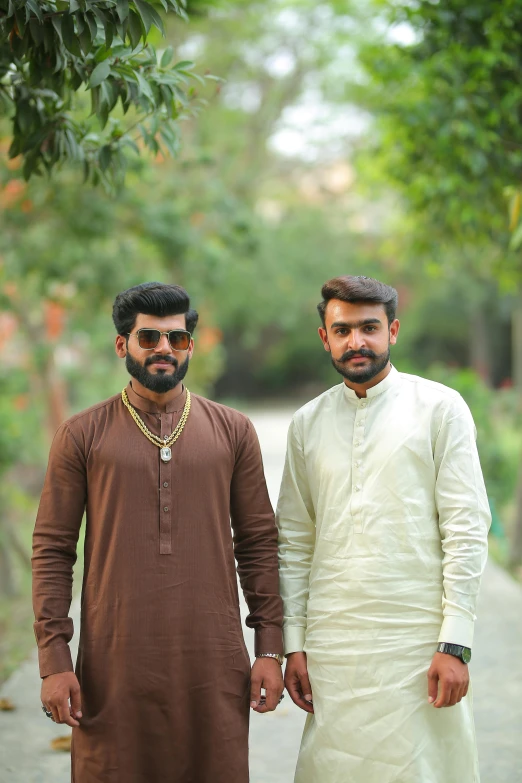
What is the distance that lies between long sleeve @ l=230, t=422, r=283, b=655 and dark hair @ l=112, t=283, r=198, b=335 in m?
0.48

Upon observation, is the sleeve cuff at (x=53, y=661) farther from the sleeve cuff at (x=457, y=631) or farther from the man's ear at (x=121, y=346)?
the sleeve cuff at (x=457, y=631)

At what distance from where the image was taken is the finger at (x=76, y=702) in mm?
2836

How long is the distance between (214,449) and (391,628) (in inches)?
31.4

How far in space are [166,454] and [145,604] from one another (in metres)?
0.47

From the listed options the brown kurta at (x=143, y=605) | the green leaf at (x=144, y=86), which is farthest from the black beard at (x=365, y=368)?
the green leaf at (x=144, y=86)

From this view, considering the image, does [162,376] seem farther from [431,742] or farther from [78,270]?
[78,270]

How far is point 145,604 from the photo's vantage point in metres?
2.86


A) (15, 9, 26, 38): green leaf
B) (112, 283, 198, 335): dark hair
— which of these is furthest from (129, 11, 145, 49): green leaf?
(112, 283, 198, 335): dark hair

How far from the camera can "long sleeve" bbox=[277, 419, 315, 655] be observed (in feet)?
10.2

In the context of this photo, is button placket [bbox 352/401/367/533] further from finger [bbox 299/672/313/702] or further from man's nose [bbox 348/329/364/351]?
finger [bbox 299/672/313/702]

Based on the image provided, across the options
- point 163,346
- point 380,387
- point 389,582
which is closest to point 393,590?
point 389,582

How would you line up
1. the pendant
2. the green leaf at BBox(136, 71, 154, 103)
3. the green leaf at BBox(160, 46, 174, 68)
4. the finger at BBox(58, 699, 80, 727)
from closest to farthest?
the finger at BBox(58, 699, 80, 727) → the pendant → the green leaf at BBox(136, 71, 154, 103) → the green leaf at BBox(160, 46, 174, 68)

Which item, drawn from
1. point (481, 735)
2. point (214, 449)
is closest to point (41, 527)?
point (214, 449)

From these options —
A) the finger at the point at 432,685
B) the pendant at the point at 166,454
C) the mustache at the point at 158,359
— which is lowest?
the finger at the point at 432,685
